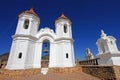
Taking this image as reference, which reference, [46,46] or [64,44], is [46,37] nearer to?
[46,46]

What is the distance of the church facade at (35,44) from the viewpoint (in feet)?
43.7

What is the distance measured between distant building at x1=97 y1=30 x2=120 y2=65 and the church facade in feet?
19.2

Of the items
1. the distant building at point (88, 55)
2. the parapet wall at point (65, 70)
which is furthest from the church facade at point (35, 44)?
the distant building at point (88, 55)

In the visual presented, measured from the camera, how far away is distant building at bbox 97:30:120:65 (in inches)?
583

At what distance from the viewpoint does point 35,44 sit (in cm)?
1583

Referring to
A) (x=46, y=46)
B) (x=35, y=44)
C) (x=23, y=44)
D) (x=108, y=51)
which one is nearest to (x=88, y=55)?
(x=108, y=51)

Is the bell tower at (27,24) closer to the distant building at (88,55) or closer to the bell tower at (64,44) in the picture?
the bell tower at (64,44)

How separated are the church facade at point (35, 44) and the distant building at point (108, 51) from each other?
19.2 ft

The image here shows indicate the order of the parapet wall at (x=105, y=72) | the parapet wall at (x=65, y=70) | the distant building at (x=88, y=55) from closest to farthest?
1. the parapet wall at (x=105, y=72)
2. the parapet wall at (x=65, y=70)
3. the distant building at (x=88, y=55)

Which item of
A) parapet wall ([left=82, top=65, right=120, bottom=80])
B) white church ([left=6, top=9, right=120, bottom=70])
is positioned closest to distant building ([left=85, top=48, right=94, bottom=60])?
white church ([left=6, top=9, right=120, bottom=70])

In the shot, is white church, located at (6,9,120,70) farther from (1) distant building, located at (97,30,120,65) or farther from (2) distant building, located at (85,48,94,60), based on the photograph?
(2) distant building, located at (85,48,94,60)

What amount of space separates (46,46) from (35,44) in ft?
8.29

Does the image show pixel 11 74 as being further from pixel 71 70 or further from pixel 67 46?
pixel 67 46

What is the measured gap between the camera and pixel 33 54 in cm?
1487
